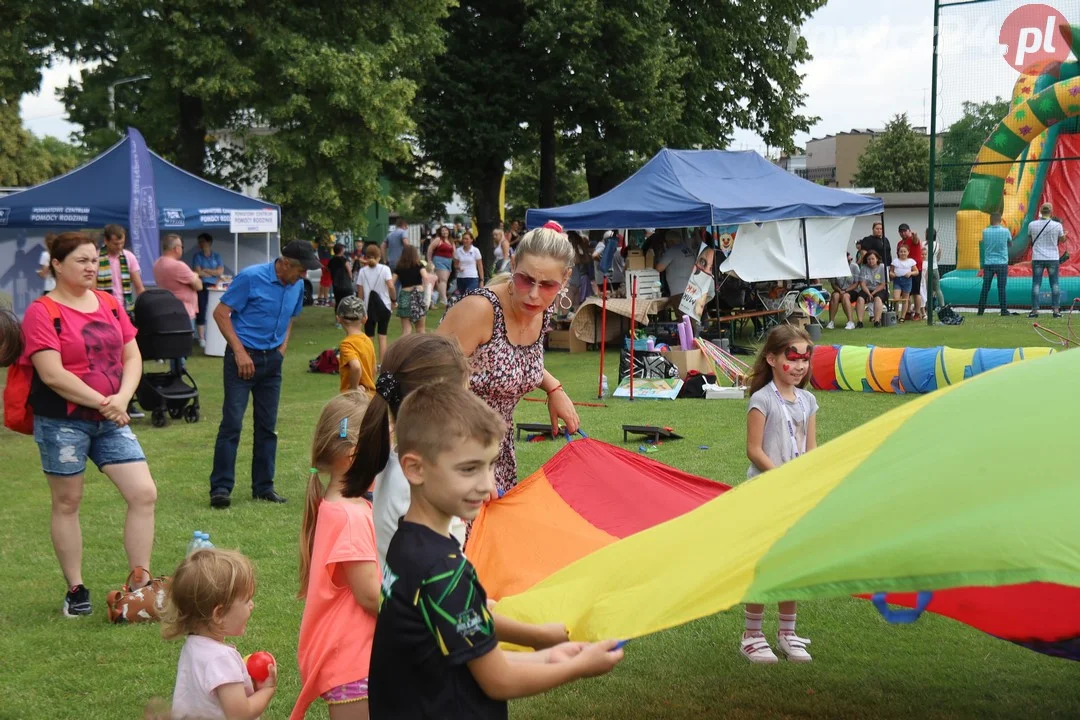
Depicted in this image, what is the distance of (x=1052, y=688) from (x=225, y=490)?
5.72 meters

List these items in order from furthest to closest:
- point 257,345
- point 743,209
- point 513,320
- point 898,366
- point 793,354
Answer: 1. point 743,209
2. point 898,366
3. point 257,345
4. point 793,354
5. point 513,320

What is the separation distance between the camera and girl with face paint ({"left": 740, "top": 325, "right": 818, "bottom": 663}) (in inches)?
198

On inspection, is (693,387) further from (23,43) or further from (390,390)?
(23,43)

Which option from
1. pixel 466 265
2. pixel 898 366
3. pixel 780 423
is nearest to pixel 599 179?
pixel 466 265

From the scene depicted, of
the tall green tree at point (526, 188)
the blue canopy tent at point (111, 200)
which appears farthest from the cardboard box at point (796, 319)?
the tall green tree at point (526, 188)

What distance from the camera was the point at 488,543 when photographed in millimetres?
4641

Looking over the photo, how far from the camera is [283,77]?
2267cm

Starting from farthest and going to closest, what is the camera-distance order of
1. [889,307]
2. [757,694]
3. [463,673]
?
[889,307] → [757,694] → [463,673]

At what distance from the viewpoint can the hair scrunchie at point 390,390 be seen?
10.4 ft

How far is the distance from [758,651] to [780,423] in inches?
40.8

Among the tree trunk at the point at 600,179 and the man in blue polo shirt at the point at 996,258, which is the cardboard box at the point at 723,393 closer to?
the man in blue polo shirt at the point at 996,258

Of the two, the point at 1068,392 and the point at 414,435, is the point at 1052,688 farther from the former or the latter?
the point at 414,435

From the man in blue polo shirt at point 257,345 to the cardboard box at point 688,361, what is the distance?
725 cm

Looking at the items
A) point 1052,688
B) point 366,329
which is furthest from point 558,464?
point 366,329
